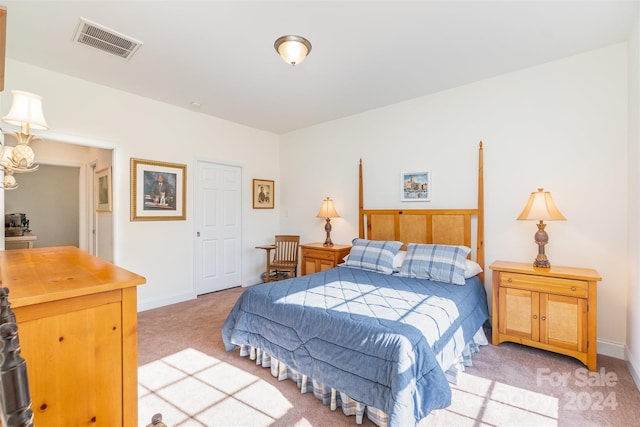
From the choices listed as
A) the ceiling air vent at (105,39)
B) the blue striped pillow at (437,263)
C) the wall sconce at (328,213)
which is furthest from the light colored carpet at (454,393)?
the ceiling air vent at (105,39)

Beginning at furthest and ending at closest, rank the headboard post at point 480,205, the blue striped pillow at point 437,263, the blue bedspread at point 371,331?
1. the headboard post at point 480,205
2. the blue striped pillow at point 437,263
3. the blue bedspread at point 371,331

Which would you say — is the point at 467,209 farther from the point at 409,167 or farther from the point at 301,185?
the point at 301,185

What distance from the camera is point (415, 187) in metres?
3.82

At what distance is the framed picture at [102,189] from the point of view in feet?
12.9

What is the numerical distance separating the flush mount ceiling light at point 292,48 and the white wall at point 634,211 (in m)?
2.50

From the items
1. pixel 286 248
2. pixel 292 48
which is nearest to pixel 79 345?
pixel 292 48

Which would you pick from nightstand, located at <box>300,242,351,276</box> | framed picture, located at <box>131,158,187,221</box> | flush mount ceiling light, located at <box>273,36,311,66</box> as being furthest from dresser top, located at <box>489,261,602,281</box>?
framed picture, located at <box>131,158,187,221</box>

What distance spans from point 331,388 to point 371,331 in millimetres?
518

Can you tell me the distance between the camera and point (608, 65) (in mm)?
2656

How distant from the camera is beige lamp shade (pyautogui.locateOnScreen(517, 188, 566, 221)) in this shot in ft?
8.67

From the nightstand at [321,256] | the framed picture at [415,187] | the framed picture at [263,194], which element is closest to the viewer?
the framed picture at [415,187]

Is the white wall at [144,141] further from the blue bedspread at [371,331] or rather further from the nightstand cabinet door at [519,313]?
the nightstand cabinet door at [519,313]

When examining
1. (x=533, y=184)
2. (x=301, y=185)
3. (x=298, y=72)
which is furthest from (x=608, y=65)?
(x=301, y=185)

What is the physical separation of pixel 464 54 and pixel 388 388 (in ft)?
9.32
